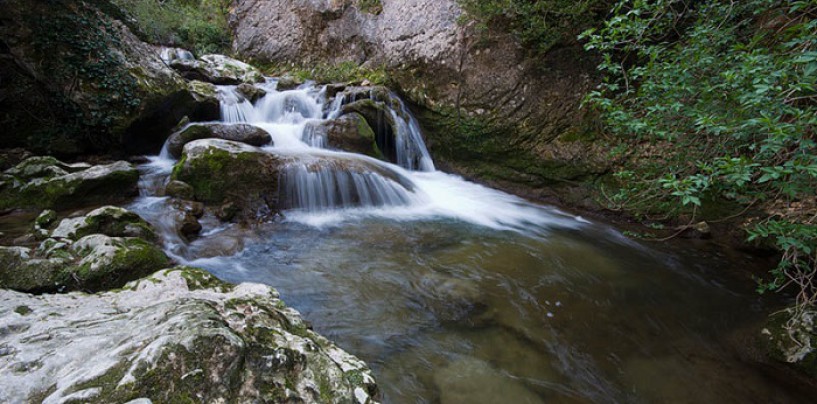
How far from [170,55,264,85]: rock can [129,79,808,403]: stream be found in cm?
579

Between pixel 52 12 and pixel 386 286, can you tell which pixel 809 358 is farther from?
pixel 52 12

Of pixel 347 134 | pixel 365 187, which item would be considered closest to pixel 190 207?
pixel 365 187

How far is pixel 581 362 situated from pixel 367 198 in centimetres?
468

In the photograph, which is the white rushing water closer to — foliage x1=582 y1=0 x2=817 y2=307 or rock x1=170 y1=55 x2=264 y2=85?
rock x1=170 y1=55 x2=264 y2=85

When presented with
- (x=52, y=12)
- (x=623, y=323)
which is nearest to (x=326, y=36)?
(x=52, y=12)

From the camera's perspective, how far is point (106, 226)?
150 inches

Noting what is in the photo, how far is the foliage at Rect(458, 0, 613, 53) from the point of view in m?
6.93

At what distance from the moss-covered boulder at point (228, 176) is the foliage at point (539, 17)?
642 cm

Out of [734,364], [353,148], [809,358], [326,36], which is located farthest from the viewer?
[326,36]

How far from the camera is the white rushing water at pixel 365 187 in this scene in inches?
242

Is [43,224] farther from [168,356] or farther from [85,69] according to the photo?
[168,356]

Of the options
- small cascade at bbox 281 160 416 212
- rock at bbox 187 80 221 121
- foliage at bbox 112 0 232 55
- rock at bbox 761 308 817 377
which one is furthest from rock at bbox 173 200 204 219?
foliage at bbox 112 0 232 55

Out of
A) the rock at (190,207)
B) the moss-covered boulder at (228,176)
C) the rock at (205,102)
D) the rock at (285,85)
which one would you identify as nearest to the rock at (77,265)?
the rock at (190,207)

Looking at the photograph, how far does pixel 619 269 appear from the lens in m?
4.66
